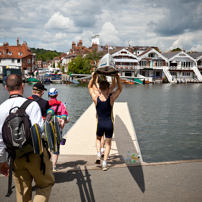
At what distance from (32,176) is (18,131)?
2.70ft

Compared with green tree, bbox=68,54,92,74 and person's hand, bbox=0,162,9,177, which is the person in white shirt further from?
green tree, bbox=68,54,92,74

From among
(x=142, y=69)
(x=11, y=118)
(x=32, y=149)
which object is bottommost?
(x=32, y=149)

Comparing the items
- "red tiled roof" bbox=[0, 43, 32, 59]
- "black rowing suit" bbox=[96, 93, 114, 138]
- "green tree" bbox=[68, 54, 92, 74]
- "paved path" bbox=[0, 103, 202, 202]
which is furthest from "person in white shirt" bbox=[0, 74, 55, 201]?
"red tiled roof" bbox=[0, 43, 32, 59]

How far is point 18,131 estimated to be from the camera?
10.2ft

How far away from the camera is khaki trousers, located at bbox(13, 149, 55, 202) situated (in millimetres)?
3352

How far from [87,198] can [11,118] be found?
2.34 meters

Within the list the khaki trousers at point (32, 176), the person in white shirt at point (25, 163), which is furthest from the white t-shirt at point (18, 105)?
the khaki trousers at point (32, 176)

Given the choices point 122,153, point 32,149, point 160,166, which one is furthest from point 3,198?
point 122,153

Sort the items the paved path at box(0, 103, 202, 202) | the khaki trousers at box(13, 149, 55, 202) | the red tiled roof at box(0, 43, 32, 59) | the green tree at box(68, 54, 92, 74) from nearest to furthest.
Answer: the khaki trousers at box(13, 149, 55, 202) → the paved path at box(0, 103, 202, 202) → the green tree at box(68, 54, 92, 74) → the red tiled roof at box(0, 43, 32, 59)

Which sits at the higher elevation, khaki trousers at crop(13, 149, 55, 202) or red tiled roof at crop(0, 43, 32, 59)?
red tiled roof at crop(0, 43, 32, 59)

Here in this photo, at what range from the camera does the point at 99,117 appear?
6199 millimetres

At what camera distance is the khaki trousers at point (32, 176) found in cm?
335

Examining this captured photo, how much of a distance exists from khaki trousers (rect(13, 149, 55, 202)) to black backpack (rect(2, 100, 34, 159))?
22 cm

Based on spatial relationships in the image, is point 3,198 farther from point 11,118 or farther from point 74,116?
point 74,116
